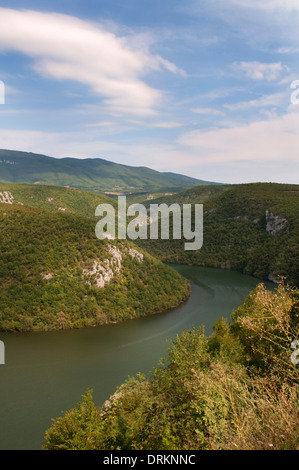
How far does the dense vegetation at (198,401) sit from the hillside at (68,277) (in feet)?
75.8

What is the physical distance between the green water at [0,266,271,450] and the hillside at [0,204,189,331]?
88.2 inches

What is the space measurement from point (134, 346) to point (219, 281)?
134 ft

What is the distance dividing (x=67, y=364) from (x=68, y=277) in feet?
51.3

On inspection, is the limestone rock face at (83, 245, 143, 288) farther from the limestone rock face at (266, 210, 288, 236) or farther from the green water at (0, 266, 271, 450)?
the limestone rock face at (266, 210, 288, 236)

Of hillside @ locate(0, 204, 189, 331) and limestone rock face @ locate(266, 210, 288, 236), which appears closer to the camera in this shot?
hillside @ locate(0, 204, 189, 331)

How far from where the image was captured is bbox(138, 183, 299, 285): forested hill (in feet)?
248

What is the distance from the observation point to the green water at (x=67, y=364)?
22.7 metres

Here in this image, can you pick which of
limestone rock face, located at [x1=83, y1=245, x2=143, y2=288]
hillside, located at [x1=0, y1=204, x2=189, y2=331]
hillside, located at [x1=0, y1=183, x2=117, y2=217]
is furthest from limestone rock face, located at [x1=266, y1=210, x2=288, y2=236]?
hillside, located at [x1=0, y1=183, x2=117, y2=217]

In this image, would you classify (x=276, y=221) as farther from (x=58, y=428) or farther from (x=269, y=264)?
(x=58, y=428)
